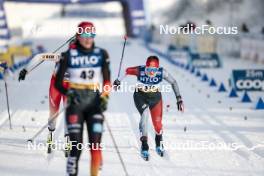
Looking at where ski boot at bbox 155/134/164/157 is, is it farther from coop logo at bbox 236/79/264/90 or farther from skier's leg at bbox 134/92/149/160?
coop logo at bbox 236/79/264/90

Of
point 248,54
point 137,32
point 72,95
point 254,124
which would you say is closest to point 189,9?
point 137,32

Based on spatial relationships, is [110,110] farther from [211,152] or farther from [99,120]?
[99,120]

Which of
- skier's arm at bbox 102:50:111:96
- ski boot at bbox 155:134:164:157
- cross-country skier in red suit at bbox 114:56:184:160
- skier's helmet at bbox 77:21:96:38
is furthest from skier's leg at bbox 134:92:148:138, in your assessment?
skier's helmet at bbox 77:21:96:38

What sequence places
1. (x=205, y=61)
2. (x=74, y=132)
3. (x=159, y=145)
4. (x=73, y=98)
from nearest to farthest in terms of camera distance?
(x=74, y=132) → (x=73, y=98) → (x=159, y=145) → (x=205, y=61)

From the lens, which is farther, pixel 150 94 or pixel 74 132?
pixel 150 94

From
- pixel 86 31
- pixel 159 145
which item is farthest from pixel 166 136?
pixel 86 31

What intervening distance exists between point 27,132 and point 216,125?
13.5 ft

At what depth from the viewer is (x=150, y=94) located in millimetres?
7945

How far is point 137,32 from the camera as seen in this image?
1671 inches

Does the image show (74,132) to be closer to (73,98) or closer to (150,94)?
(73,98)

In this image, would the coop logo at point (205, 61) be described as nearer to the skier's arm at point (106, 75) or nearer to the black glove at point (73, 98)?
the skier's arm at point (106, 75)

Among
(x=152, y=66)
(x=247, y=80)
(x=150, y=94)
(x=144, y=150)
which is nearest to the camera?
(x=152, y=66)

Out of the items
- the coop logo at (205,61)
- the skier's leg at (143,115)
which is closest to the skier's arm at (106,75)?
the skier's leg at (143,115)

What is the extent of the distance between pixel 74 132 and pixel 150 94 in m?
2.48
